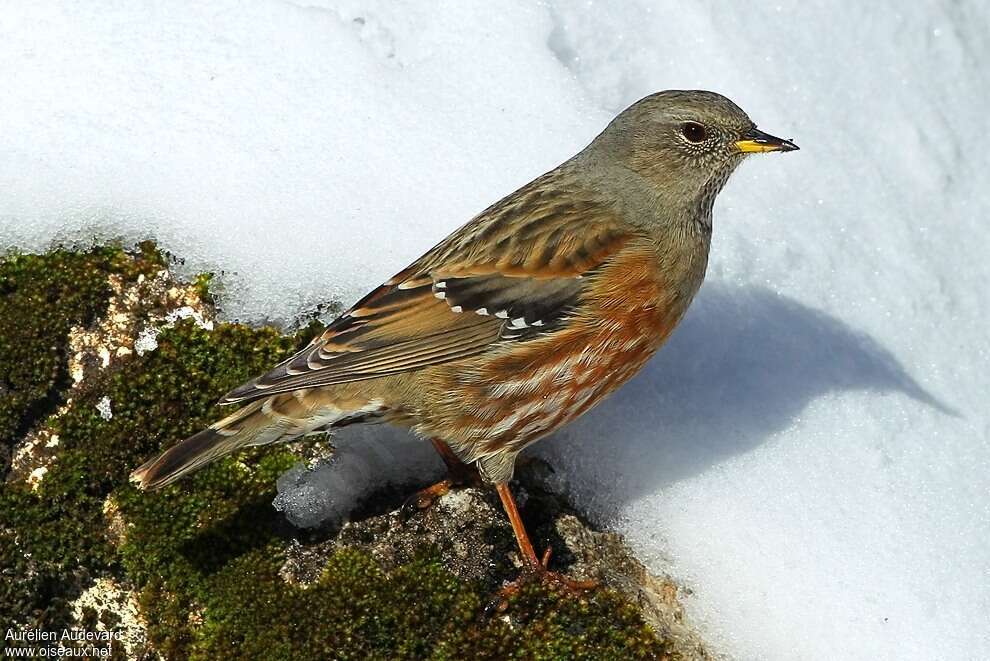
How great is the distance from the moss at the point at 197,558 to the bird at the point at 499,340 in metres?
0.26

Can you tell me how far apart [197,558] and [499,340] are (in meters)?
1.46

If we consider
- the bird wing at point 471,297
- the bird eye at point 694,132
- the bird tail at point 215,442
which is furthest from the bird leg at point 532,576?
the bird eye at point 694,132

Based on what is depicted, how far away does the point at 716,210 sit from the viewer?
5.66 meters

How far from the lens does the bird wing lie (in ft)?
14.3

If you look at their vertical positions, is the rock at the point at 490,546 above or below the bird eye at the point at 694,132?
below

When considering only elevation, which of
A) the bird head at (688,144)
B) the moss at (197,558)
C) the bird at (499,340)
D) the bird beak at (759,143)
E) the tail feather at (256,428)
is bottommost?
the moss at (197,558)

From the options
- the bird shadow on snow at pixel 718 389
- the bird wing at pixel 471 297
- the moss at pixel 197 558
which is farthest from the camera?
the bird shadow on snow at pixel 718 389

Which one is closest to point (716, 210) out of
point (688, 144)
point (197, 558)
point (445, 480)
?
point (688, 144)

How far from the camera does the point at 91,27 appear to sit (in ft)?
17.7

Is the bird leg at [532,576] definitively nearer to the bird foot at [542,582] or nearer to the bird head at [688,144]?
the bird foot at [542,582]

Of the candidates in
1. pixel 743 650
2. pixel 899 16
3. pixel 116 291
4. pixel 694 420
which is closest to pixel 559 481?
pixel 694 420

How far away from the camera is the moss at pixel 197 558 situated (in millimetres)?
Answer: 4098

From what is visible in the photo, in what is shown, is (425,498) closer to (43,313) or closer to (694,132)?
(43,313)

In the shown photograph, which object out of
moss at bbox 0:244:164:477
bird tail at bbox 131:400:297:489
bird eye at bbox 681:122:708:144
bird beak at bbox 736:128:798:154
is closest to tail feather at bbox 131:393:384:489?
bird tail at bbox 131:400:297:489
